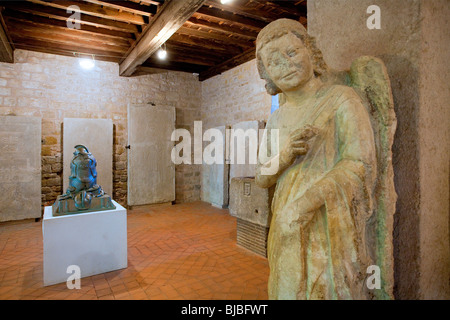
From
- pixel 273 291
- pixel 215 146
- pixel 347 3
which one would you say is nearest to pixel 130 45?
pixel 215 146

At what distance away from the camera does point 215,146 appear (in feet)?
24.6

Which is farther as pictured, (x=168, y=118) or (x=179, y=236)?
(x=168, y=118)

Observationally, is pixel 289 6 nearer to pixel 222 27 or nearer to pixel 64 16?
pixel 222 27

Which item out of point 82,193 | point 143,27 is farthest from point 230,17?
point 82,193

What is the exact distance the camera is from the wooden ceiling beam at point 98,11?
162 inches

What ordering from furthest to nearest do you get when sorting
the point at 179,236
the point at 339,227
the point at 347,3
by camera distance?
the point at 179,236, the point at 347,3, the point at 339,227

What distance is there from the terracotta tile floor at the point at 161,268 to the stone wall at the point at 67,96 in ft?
5.88

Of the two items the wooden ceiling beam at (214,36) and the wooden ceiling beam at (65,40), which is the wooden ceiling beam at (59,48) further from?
the wooden ceiling beam at (214,36)

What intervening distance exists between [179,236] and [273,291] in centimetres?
370

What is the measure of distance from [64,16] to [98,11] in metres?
0.62

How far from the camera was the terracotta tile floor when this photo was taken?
2.91 metres

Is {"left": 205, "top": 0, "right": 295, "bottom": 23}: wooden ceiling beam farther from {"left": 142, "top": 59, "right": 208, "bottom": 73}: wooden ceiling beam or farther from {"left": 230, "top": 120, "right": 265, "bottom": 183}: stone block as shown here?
{"left": 142, "top": 59, "right": 208, "bottom": 73}: wooden ceiling beam

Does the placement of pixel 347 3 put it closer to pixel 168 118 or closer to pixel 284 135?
pixel 284 135
